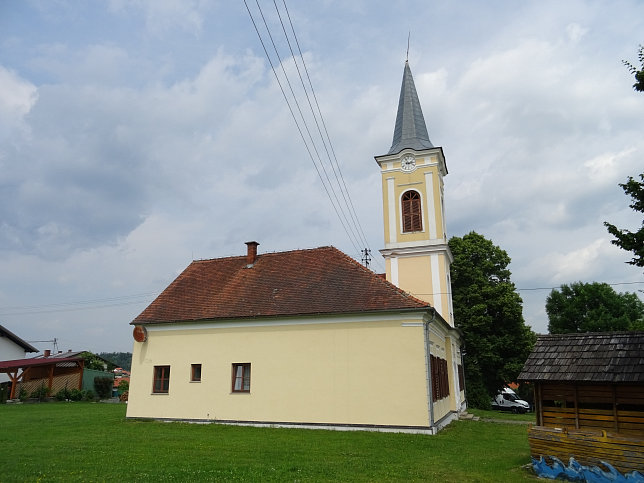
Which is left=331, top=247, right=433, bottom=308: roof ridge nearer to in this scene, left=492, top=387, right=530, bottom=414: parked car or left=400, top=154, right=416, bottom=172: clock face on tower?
left=400, top=154, right=416, bottom=172: clock face on tower

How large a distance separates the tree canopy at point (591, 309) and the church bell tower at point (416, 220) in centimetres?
2126

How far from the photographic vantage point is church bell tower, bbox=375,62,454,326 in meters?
23.0

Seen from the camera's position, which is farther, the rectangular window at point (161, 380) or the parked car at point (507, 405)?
Result: the parked car at point (507, 405)

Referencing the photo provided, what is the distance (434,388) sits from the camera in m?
17.7

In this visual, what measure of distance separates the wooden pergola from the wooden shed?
106ft

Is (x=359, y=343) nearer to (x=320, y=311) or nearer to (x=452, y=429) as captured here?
(x=320, y=311)

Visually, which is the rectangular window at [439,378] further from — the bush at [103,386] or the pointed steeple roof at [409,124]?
the bush at [103,386]

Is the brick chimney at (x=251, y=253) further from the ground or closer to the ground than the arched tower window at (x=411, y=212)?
closer to the ground

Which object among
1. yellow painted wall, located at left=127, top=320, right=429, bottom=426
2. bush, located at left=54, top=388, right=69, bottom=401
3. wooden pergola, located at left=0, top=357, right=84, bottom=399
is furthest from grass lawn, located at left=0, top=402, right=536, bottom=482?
wooden pergola, located at left=0, top=357, right=84, bottom=399

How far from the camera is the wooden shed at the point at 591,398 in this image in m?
9.78

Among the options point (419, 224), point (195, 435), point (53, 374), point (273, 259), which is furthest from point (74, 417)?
point (419, 224)

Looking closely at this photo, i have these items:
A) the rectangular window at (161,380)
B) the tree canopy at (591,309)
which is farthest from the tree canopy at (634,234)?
the tree canopy at (591,309)

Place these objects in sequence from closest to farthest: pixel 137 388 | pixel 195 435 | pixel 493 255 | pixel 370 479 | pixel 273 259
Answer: pixel 370 479
pixel 195 435
pixel 137 388
pixel 273 259
pixel 493 255

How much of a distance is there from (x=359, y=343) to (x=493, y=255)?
20006mm
